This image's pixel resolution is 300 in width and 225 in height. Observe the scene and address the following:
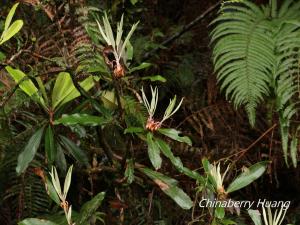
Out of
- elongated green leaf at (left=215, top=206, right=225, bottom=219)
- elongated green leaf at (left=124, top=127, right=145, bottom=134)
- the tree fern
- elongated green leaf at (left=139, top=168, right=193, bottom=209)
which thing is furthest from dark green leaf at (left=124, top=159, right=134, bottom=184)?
the tree fern

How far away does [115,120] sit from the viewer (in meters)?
1.39

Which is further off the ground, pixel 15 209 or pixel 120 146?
pixel 120 146

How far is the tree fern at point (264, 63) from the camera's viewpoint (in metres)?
1.69

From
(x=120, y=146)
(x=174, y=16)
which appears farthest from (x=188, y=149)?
(x=174, y=16)

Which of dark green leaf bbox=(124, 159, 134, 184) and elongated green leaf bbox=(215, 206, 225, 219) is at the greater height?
dark green leaf bbox=(124, 159, 134, 184)

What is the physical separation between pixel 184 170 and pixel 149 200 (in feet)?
1.31

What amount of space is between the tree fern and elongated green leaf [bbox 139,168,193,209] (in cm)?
44

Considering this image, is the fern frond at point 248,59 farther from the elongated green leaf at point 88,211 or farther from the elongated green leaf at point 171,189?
the elongated green leaf at point 88,211

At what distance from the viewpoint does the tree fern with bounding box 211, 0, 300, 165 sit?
5.53 ft

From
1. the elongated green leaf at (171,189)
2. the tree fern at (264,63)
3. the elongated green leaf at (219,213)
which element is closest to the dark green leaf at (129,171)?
the elongated green leaf at (171,189)

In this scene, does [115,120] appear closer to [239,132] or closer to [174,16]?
[239,132]

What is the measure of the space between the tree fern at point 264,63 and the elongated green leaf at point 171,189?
0.44 meters

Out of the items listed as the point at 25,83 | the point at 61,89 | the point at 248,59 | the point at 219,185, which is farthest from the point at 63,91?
the point at 248,59

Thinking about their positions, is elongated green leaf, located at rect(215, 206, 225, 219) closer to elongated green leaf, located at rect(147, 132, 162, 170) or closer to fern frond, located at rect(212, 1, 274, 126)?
elongated green leaf, located at rect(147, 132, 162, 170)
